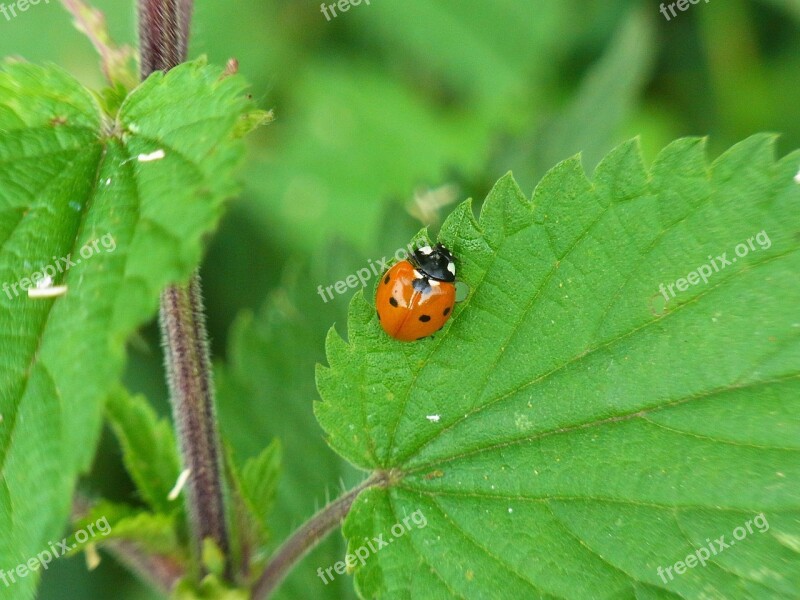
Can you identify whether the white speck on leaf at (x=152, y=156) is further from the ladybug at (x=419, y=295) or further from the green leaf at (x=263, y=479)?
the green leaf at (x=263, y=479)

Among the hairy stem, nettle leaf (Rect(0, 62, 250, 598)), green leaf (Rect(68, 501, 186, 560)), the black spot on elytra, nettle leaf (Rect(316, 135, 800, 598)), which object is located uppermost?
the hairy stem

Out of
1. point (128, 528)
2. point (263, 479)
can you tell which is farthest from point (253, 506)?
point (128, 528)

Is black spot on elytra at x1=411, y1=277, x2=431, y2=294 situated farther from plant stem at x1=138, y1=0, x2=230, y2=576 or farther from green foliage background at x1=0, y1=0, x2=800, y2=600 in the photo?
green foliage background at x1=0, y1=0, x2=800, y2=600

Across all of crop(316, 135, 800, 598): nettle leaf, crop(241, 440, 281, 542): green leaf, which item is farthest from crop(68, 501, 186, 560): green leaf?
crop(316, 135, 800, 598): nettle leaf

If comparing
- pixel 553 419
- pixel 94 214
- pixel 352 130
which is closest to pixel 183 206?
pixel 94 214

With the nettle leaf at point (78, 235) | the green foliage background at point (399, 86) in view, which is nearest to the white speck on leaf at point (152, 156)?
the nettle leaf at point (78, 235)

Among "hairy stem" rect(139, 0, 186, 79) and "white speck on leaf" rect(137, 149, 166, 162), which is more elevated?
"hairy stem" rect(139, 0, 186, 79)

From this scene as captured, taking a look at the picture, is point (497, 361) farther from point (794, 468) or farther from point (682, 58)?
point (682, 58)

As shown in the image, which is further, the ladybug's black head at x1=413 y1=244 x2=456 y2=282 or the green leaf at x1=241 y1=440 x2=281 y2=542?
the green leaf at x1=241 y1=440 x2=281 y2=542
